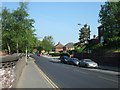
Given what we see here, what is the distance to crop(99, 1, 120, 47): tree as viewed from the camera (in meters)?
55.8

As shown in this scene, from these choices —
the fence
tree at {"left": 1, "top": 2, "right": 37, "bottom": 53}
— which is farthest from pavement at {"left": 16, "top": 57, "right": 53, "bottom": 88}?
tree at {"left": 1, "top": 2, "right": 37, "bottom": 53}

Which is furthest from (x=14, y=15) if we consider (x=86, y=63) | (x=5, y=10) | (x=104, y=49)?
(x=86, y=63)

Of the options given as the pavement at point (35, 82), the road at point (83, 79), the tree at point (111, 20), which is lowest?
the road at point (83, 79)

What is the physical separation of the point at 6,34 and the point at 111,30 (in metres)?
23.6

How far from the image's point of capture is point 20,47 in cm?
7838

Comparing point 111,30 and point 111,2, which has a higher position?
point 111,2

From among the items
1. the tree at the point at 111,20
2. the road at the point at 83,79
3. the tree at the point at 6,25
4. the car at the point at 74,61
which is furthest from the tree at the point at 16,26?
the road at the point at 83,79

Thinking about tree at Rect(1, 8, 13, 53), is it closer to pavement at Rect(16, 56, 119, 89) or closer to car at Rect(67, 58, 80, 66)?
car at Rect(67, 58, 80, 66)

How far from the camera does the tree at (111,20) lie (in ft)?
183

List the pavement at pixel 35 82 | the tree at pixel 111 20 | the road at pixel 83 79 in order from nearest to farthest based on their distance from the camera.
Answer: the pavement at pixel 35 82, the road at pixel 83 79, the tree at pixel 111 20

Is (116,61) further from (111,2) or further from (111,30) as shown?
(111,2)

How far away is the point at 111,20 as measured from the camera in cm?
5597

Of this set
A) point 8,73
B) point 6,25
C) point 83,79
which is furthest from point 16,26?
point 8,73

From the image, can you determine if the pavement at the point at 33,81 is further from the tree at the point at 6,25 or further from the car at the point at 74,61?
the tree at the point at 6,25
